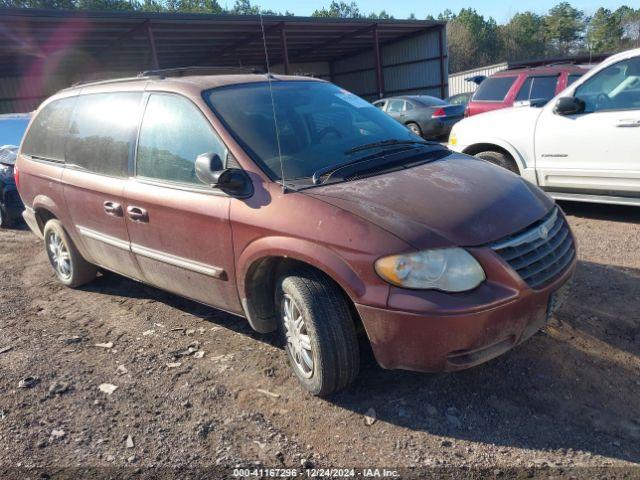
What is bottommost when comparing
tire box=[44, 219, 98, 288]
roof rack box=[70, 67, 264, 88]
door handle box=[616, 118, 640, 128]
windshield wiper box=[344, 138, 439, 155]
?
tire box=[44, 219, 98, 288]

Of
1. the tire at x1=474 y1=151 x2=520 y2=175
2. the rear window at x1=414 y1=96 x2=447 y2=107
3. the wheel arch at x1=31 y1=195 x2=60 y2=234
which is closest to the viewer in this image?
the wheel arch at x1=31 y1=195 x2=60 y2=234

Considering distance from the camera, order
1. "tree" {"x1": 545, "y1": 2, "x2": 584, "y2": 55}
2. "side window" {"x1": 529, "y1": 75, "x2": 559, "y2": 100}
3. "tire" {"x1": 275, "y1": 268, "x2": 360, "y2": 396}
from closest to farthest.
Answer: "tire" {"x1": 275, "y1": 268, "x2": 360, "y2": 396}
"side window" {"x1": 529, "y1": 75, "x2": 559, "y2": 100}
"tree" {"x1": 545, "y1": 2, "x2": 584, "y2": 55}

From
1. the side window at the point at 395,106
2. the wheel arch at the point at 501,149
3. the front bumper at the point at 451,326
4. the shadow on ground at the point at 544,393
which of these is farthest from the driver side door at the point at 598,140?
the side window at the point at 395,106

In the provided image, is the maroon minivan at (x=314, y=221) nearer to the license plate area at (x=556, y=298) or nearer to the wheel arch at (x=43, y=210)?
the license plate area at (x=556, y=298)

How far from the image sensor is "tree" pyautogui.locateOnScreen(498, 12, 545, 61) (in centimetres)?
6831

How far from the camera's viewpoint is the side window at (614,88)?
5141mm

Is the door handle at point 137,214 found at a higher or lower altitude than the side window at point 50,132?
lower

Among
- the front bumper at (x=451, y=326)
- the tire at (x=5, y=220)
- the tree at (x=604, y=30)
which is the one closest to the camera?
the front bumper at (x=451, y=326)

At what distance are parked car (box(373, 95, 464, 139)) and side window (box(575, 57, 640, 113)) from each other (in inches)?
386

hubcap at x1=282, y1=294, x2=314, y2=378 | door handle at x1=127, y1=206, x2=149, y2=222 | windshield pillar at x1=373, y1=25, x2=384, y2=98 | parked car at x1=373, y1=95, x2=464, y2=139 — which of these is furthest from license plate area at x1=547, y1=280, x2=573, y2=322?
windshield pillar at x1=373, y1=25, x2=384, y2=98

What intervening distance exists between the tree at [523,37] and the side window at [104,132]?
229ft

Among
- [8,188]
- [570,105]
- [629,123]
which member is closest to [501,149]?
[570,105]

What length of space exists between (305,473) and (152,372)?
4.86ft

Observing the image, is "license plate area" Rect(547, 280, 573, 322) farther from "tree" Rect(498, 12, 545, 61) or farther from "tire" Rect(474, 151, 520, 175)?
"tree" Rect(498, 12, 545, 61)
